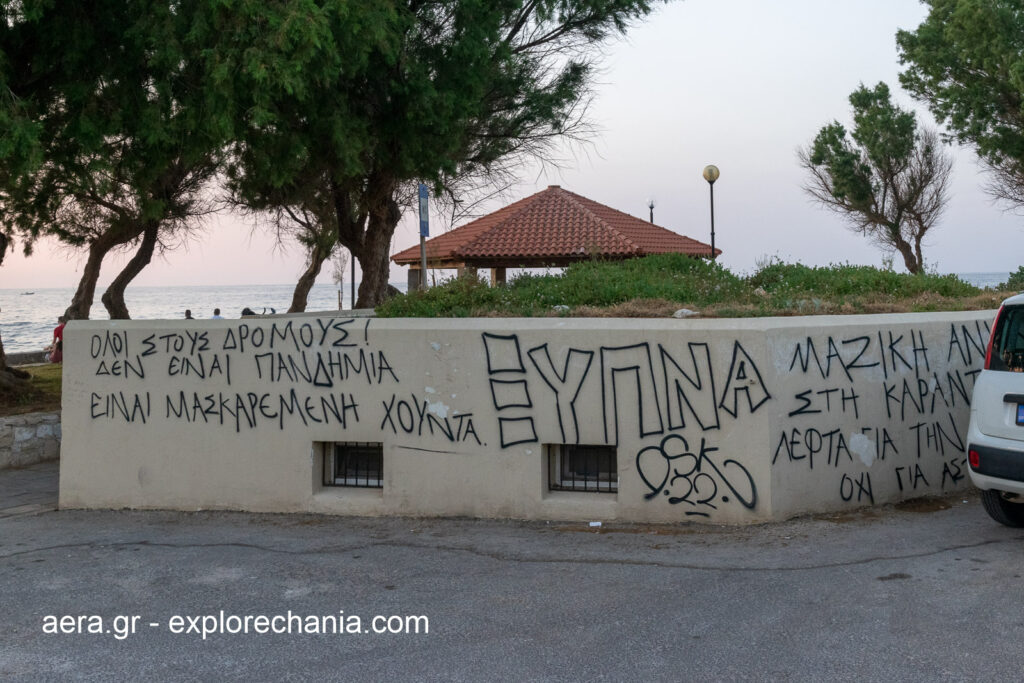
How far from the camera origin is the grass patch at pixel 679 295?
7.96 m

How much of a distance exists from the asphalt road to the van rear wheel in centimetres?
13

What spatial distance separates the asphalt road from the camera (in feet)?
13.9

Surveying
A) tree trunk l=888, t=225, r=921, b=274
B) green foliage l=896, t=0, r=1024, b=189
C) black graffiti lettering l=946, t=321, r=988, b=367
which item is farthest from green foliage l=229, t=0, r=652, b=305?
tree trunk l=888, t=225, r=921, b=274

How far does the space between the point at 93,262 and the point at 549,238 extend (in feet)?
37.5

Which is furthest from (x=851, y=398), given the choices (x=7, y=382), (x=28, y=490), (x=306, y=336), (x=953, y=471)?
(x=7, y=382)

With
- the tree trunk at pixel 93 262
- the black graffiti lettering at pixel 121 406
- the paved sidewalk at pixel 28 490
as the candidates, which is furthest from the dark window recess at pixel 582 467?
the tree trunk at pixel 93 262

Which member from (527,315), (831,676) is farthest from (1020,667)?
(527,315)

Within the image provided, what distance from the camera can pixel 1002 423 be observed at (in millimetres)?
5801

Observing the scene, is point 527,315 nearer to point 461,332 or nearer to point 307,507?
point 461,332

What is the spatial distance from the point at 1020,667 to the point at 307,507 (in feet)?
17.7

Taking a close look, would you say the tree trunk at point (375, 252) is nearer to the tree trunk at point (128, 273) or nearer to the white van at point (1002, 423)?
the tree trunk at point (128, 273)

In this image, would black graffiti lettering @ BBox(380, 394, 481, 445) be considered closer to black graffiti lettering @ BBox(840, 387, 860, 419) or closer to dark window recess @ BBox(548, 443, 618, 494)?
dark window recess @ BBox(548, 443, 618, 494)

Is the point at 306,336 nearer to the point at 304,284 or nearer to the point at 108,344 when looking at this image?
the point at 108,344

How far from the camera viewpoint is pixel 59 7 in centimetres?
900
